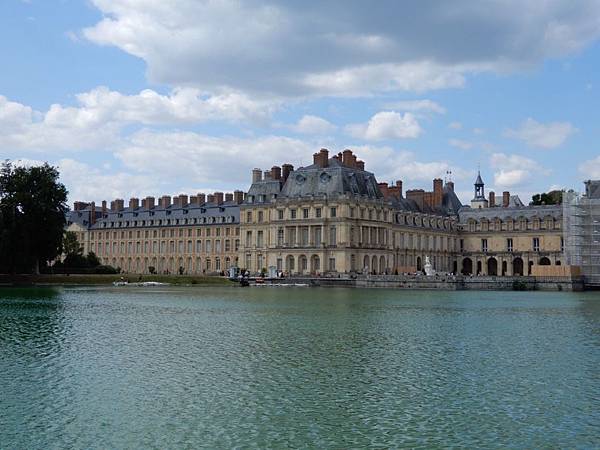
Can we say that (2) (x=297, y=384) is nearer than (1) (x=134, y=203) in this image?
Yes

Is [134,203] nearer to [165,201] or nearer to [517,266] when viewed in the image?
[165,201]

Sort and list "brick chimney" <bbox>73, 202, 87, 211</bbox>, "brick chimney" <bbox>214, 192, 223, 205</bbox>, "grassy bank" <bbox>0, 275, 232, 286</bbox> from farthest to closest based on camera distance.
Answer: "brick chimney" <bbox>73, 202, 87, 211</bbox>, "brick chimney" <bbox>214, 192, 223, 205</bbox>, "grassy bank" <bbox>0, 275, 232, 286</bbox>

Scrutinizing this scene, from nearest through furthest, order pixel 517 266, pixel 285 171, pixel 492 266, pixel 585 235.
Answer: pixel 585 235 < pixel 285 171 < pixel 517 266 < pixel 492 266

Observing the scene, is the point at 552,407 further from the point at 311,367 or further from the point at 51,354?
the point at 51,354

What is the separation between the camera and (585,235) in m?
81.5

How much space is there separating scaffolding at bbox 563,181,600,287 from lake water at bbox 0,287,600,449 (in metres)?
47.6

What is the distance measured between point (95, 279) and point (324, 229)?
30.6 meters

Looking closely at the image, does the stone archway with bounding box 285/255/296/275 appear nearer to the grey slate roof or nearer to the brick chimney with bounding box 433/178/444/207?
the grey slate roof

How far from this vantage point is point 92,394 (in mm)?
18828

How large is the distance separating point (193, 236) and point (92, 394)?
10212 centimetres

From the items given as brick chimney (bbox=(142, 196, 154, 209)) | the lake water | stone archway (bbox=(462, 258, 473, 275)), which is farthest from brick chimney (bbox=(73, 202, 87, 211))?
the lake water

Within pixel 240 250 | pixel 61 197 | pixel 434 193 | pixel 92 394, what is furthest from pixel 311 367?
pixel 434 193

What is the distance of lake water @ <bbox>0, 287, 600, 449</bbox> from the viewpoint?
15.4 metres

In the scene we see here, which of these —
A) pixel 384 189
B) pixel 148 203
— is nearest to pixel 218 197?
pixel 148 203
